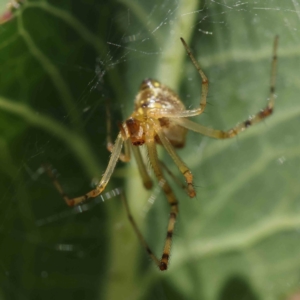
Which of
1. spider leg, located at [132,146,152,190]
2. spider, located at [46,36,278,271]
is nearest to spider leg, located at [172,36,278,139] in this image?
spider, located at [46,36,278,271]

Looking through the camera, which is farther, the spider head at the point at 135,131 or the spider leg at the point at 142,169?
the spider leg at the point at 142,169

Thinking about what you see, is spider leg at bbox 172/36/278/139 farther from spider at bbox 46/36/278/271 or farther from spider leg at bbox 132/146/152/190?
spider leg at bbox 132/146/152/190

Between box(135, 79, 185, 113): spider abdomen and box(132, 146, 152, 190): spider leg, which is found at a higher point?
box(135, 79, 185, 113): spider abdomen

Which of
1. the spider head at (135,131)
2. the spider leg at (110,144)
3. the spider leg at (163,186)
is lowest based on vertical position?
the spider leg at (163,186)

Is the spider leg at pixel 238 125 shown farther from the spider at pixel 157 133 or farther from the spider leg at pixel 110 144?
the spider leg at pixel 110 144

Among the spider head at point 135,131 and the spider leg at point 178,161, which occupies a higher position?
the spider head at point 135,131

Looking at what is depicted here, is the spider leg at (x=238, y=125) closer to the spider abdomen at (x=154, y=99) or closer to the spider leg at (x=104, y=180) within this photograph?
the spider abdomen at (x=154, y=99)

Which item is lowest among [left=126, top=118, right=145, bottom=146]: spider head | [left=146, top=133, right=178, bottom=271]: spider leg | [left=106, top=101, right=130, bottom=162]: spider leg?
[left=146, top=133, right=178, bottom=271]: spider leg

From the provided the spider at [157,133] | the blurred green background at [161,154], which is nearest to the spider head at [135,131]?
the spider at [157,133]

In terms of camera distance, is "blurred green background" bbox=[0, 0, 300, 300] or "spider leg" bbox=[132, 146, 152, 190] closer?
"blurred green background" bbox=[0, 0, 300, 300]
